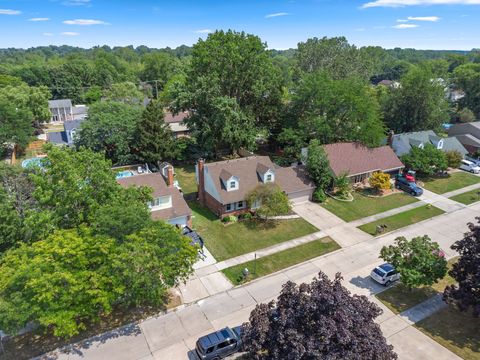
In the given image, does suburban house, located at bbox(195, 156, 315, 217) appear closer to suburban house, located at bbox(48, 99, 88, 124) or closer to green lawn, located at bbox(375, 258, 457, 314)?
green lawn, located at bbox(375, 258, 457, 314)

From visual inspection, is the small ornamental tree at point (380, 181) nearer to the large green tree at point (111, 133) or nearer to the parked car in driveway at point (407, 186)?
the parked car in driveway at point (407, 186)

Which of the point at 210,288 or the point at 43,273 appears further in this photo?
the point at 210,288

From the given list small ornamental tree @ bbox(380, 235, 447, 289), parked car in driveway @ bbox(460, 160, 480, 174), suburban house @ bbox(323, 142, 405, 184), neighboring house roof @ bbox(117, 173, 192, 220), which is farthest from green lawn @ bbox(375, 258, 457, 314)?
parked car in driveway @ bbox(460, 160, 480, 174)

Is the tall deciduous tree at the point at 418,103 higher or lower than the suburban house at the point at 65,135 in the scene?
higher

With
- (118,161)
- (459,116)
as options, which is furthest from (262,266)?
(459,116)

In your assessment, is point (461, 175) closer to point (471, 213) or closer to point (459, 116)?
point (471, 213)

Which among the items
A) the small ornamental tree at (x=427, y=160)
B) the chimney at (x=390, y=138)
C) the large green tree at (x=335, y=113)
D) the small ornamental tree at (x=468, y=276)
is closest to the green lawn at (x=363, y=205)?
the small ornamental tree at (x=427, y=160)

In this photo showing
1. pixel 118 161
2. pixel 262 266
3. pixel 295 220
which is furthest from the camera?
pixel 118 161
